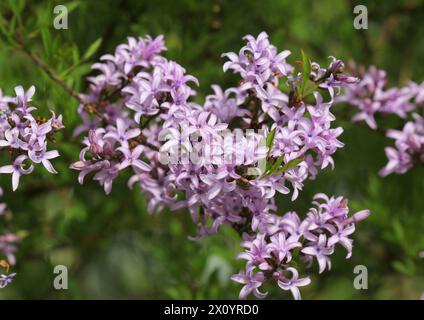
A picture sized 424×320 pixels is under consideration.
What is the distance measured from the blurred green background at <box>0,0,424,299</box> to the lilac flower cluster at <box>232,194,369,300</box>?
72 centimetres

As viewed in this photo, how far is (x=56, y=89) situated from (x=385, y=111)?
1.22 m

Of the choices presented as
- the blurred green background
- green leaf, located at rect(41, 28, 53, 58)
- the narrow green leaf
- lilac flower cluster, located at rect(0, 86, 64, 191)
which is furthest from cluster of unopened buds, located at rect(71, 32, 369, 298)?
the blurred green background

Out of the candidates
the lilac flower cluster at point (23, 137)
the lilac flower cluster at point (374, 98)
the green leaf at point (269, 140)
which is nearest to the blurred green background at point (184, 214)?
the lilac flower cluster at point (374, 98)

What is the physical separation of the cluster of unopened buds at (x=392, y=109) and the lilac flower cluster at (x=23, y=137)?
113cm

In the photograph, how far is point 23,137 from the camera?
2.00 metres

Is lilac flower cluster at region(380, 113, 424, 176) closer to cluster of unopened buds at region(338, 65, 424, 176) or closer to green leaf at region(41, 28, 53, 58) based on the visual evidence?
cluster of unopened buds at region(338, 65, 424, 176)

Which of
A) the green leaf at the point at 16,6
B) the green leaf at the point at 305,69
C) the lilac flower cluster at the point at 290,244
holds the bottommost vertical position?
the lilac flower cluster at the point at 290,244

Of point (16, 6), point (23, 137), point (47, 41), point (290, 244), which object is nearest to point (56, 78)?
point (47, 41)

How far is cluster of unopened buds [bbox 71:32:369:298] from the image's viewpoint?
1.92m

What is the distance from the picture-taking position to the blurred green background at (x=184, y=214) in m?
2.80

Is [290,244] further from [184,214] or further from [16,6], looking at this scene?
[16,6]

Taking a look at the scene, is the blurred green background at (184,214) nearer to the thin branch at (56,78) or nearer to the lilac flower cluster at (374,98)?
the thin branch at (56,78)

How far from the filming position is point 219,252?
3025 millimetres

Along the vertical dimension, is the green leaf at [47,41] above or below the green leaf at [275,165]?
above
